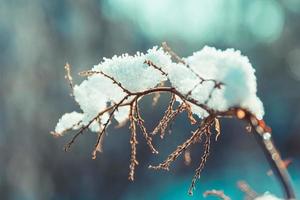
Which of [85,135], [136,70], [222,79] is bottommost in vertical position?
[222,79]

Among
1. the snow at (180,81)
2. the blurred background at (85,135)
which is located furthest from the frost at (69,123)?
the blurred background at (85,135)

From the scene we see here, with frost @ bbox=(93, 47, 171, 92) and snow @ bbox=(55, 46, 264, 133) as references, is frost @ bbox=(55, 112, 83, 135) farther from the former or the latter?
frost @ bbox=(93, 47, 171, 92)

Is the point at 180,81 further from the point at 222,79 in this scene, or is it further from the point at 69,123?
the point at 69,123

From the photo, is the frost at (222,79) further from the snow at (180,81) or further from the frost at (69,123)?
the frost at (69,123)

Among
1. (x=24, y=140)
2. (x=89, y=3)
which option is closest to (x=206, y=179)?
(x=24, y=140)

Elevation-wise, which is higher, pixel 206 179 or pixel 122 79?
pixel 206 179

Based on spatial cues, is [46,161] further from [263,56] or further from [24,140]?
[263,56]

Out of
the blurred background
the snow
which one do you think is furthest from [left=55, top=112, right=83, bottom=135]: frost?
the blurred background

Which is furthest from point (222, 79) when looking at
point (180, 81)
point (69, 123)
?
point (69, 123)
